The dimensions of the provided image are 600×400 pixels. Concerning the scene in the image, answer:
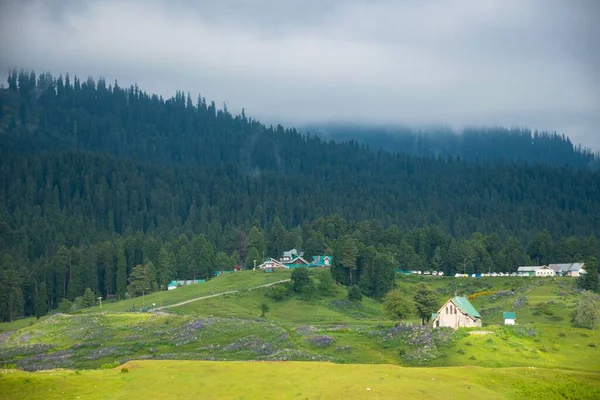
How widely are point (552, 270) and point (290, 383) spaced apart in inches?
5224

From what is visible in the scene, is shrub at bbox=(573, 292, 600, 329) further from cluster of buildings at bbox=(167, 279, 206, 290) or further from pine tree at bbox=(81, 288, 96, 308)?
pine tree at bbox=(81, 288, 96, 308)

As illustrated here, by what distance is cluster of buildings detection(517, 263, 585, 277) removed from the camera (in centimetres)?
17350

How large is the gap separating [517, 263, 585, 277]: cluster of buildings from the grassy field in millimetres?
106323

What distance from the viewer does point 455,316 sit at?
347 feet

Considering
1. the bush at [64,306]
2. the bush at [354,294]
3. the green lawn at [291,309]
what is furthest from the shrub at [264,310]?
the bush at [64,306]

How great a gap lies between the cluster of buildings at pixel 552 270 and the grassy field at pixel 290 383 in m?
106

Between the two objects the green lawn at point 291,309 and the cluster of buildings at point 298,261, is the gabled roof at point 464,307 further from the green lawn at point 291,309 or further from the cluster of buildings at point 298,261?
the cluster of buildings at point 298,261

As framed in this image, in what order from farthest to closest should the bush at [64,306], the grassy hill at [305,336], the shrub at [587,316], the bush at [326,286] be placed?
the bush at [64,306], the bush at [326,286], the shrub at [587,316], the grassy hill at [305,336]

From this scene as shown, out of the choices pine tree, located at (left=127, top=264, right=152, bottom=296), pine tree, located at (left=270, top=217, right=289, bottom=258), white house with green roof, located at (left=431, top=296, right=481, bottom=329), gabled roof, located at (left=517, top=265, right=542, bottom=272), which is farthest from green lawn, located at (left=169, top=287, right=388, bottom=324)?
pine tree, located at (left=270, top=217, right=289, bottom=258)

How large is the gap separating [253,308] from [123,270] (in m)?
57.1

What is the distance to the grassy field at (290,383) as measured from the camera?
58094 mm

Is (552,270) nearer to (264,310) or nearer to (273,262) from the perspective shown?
(273,262)

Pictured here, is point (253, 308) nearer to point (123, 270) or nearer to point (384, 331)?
point (384, 331)

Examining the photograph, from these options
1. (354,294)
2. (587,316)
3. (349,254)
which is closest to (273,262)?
(349,254)
